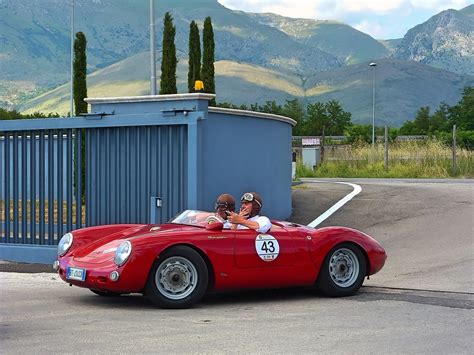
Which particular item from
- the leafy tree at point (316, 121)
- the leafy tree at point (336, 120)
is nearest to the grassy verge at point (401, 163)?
the leafy tree at point (316, 121)

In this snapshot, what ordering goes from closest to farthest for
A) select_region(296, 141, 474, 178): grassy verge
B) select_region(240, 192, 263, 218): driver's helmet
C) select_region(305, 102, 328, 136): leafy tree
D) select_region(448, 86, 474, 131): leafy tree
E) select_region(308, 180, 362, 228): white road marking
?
select_region(240, 192, 263, 218): driver's helmet
select_region(308, 180, 362, 228): white road marking
select_region(296, 141, 474, 178): grassy verge
select_region(448, 86, 474, 131): leafy tree
select_region(305, 102, 328, 136): leafy tree

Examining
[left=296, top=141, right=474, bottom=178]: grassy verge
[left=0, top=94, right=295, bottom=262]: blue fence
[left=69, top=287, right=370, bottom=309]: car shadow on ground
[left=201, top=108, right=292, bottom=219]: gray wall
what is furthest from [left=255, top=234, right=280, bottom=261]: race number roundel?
[left=296, top=141, right=474, bottom=178]: grassy verge

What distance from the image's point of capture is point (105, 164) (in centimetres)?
1302

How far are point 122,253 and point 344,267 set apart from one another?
260cm

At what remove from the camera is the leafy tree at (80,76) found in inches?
903

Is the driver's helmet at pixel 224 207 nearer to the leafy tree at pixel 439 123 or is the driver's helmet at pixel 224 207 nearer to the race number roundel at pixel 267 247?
the race number roundel at pixel 267 247

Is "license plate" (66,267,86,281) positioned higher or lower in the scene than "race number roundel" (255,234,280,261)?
lower

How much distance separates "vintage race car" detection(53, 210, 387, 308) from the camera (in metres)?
8.22

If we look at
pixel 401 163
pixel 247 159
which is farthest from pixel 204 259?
pixel 401 163

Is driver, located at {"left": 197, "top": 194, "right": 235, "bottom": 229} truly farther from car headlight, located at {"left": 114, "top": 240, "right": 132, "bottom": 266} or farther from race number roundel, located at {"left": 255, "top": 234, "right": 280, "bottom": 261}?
car headlight, located at {"left": 114, "top": 240, "right": 132, "bottom": 266}

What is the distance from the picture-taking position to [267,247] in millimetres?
8812

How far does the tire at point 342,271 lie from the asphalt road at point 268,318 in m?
0.17

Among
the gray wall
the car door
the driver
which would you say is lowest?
the car door

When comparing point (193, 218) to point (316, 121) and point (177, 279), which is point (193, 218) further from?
point (316, 121)
